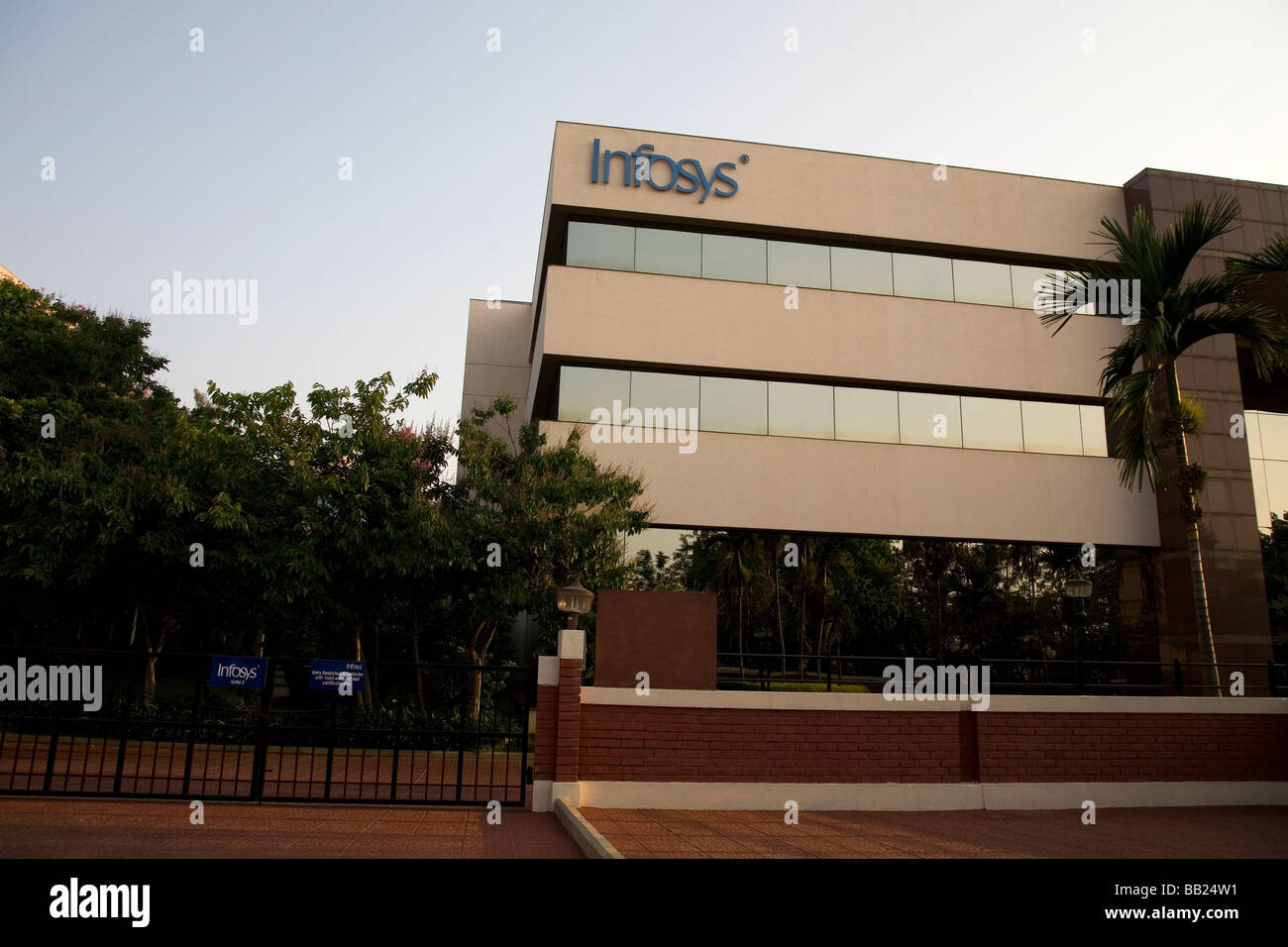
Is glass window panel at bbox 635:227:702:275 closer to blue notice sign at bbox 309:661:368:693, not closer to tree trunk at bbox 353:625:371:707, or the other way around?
tree trunk at bbox 353:625:371:707

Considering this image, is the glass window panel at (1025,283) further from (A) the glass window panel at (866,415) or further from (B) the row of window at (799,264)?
(A) the glass window panel at (866,415)

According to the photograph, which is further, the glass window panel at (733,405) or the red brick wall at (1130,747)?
the glass window panel at (733,405)

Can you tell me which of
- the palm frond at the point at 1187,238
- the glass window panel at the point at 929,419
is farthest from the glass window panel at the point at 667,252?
the palm frond at the point at 1187,238

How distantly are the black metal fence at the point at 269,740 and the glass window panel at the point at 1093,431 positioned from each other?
15.6 meters

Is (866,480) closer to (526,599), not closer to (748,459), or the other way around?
(748,459)

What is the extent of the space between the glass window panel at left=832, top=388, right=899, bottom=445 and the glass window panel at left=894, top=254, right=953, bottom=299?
288 centimetres

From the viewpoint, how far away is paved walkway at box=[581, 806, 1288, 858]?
26.4ft

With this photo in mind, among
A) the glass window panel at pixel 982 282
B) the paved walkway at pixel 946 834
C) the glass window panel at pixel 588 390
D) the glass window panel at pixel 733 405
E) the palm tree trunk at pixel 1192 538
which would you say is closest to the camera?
the paved walkway at pixel 946 834

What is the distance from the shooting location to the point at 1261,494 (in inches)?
833

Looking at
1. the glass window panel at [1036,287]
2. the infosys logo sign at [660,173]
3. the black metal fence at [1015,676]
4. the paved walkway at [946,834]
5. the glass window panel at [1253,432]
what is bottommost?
the paved walkway at [946,834]

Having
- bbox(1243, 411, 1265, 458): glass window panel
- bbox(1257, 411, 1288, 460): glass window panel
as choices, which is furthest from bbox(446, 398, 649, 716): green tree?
bbox(1257, 411, 1288, 460): glass window panel

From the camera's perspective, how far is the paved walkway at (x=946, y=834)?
8047 millimetres

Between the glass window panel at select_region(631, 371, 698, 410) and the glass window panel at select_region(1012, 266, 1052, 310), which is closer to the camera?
the glass window panel at select_region(631, 371, 698, 410)

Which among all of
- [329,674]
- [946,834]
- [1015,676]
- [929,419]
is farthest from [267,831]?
[1015,676]
